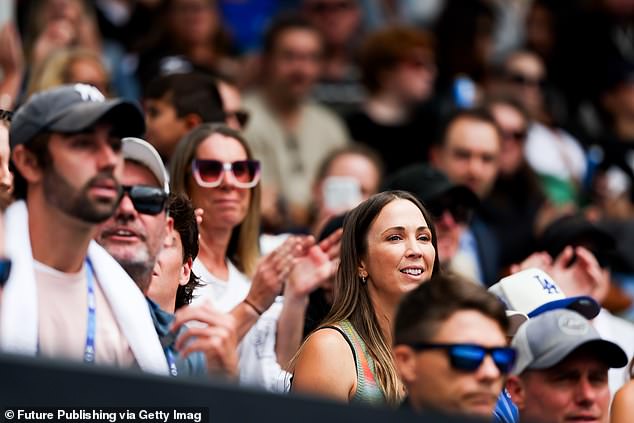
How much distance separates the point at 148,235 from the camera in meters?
5.18

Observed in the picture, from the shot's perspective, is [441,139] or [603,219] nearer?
[441,139]

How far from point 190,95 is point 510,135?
3.12m

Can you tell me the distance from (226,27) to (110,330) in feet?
22.5

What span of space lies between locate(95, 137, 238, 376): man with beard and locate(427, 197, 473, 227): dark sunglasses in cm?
190

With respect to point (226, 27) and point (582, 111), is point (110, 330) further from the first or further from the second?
point (582, 111)

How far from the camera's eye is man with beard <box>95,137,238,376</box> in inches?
186

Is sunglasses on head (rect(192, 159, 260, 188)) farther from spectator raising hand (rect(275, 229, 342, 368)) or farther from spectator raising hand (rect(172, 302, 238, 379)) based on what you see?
spectator raising hand (rect(172, 302, 238, 379))

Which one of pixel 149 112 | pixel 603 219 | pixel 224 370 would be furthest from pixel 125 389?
pixel 603 219

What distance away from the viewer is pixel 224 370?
4387mm

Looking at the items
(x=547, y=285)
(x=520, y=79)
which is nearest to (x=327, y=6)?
(x=520, y=79)

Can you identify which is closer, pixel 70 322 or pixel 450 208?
pixel 70 322

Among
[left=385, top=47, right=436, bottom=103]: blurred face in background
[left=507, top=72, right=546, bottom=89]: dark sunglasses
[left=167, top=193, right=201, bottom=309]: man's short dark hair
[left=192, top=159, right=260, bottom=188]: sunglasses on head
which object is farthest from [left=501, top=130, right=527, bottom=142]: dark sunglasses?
[left=167, top=193, right=201, bottom=309]: man's short dark hair

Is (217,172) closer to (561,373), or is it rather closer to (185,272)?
(185,272)

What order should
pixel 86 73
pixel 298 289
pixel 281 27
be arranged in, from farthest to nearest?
pixel 281 27 < pixel 86 73 < pixel 298 289
